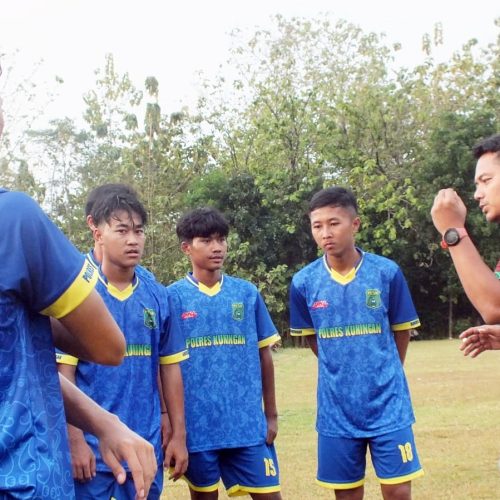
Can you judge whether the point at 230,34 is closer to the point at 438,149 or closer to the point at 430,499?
the point at 438,149

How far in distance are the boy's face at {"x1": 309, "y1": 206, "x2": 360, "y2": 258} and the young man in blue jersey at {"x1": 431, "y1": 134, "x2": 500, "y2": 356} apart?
72.9 inches

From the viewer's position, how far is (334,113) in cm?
2966

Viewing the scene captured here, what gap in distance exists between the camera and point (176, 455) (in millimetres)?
4656

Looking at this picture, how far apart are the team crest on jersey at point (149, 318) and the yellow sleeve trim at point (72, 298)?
2708 mm

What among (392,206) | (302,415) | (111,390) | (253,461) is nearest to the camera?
(111,390)

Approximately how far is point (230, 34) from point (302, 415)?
25078 mm

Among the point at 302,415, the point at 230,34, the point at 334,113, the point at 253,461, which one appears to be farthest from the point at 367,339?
the point at 230,34

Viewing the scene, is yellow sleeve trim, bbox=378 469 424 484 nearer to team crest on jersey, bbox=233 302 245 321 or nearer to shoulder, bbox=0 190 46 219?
team crest on jersey, bbox=233 302 245 321

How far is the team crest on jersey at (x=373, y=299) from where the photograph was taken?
5.34m

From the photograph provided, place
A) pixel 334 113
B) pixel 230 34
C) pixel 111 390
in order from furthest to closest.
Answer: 1. pixel 230 34
2. pixel 334 113
3. pixel 111 390

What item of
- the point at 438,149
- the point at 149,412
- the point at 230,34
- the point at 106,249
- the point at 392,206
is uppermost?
the point at 230,34

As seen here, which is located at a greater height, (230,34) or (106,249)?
(230,34)

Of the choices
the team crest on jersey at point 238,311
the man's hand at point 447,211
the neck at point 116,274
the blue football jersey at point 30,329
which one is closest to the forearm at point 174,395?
the neck at point 116,274

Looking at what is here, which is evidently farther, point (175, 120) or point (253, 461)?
point (175, 120)
